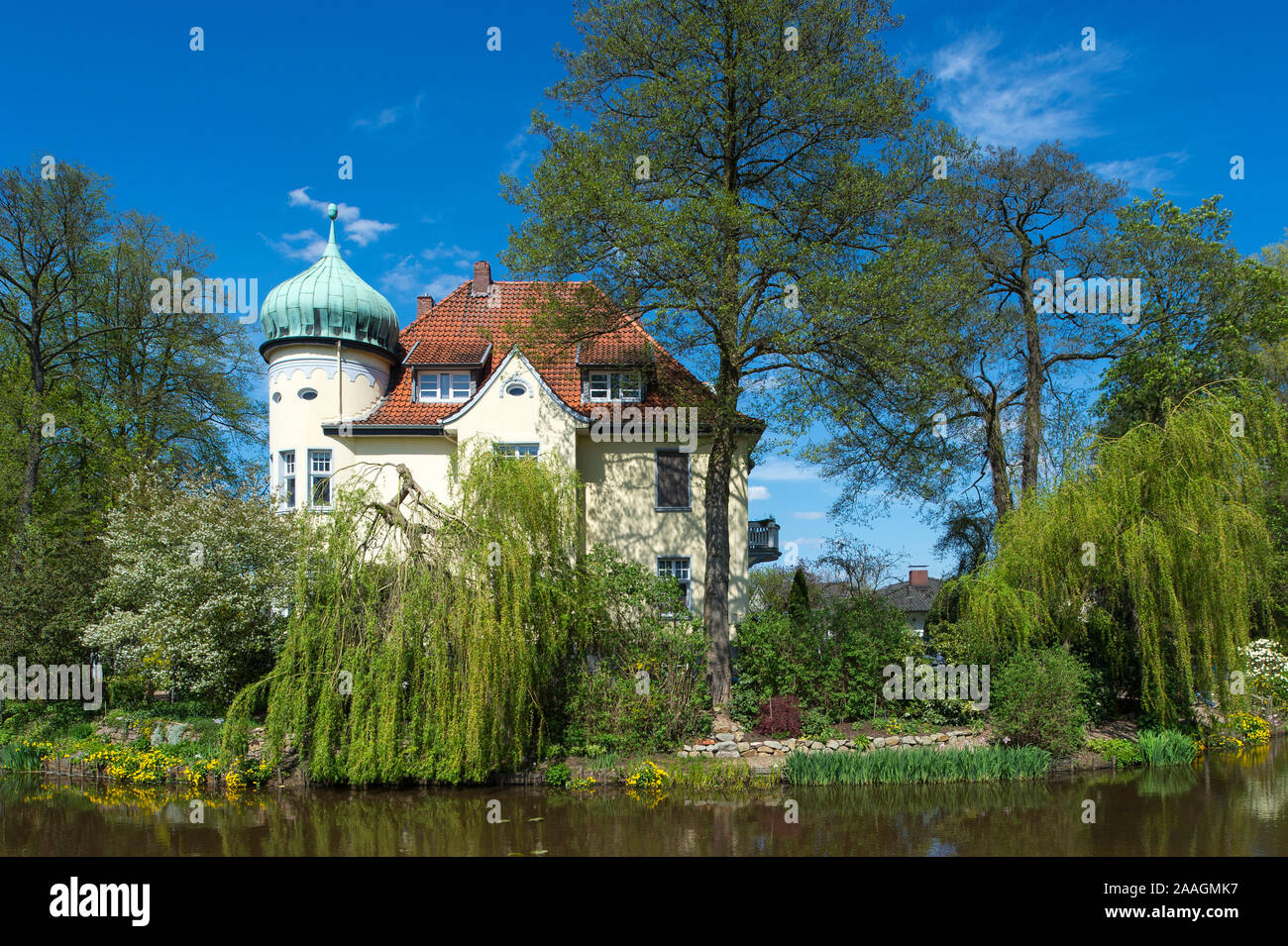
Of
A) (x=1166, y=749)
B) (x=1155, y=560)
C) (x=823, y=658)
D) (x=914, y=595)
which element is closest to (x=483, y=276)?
(x=823, y=658)

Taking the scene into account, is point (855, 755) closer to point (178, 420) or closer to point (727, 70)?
Answer: point (727, 70)

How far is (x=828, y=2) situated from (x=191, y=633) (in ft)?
57.9

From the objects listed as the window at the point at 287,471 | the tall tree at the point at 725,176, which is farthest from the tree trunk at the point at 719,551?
the window at the point at 287,471

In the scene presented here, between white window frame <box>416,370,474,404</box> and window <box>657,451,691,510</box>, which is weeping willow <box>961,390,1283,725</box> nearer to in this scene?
window <box>657,451,691,510</box>

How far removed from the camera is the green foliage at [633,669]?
13.9 m

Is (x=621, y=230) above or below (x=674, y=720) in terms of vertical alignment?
above

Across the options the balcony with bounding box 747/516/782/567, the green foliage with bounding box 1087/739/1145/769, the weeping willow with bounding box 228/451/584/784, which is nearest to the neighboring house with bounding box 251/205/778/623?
the balcony with bounding box 747/516/782/567

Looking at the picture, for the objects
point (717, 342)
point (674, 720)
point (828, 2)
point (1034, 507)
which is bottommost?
point (674, 720)

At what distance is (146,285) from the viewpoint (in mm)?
23062

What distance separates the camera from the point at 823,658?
50.9 ft

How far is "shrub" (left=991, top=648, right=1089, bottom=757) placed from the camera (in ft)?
45.2

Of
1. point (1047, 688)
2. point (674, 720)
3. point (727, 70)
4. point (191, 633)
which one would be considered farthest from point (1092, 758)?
point (191, 633)

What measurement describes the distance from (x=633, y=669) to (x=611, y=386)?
7797 millimetres

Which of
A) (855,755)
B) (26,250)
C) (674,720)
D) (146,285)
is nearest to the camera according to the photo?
(855,755)
